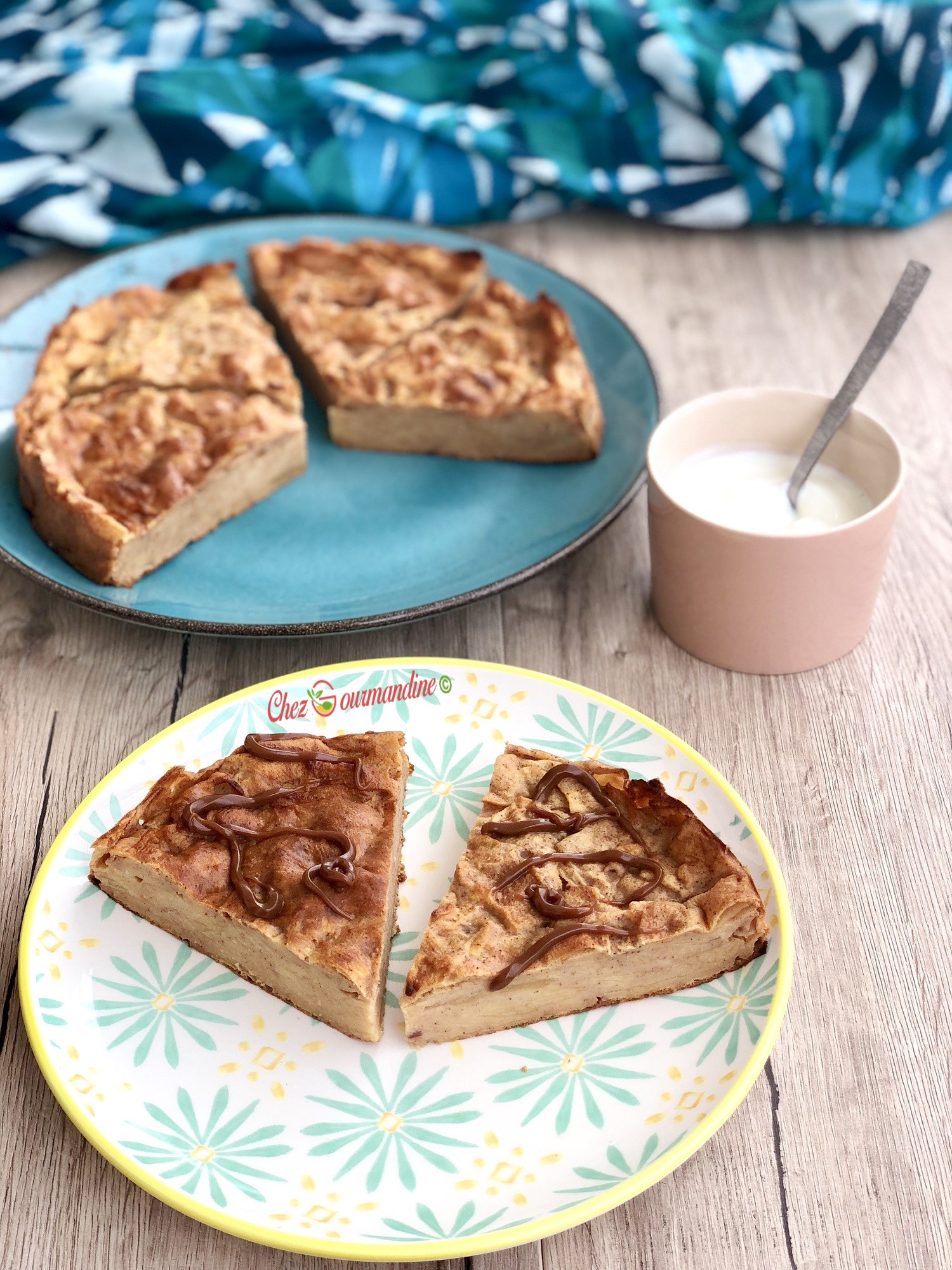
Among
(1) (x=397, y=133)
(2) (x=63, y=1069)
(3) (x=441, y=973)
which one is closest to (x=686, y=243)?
(1) (x=397, y=133)

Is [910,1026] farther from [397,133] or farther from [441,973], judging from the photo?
[397,133]

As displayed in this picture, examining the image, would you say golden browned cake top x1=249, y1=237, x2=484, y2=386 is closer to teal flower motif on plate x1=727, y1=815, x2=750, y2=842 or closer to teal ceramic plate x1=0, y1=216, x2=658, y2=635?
teal ceramic plate x1=0, y1=216, x2=658, y2=635

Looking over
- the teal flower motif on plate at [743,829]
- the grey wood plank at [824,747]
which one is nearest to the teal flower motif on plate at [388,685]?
the grey wood plank at [824,747]

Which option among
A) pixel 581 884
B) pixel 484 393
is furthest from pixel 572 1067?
pixel 484 393

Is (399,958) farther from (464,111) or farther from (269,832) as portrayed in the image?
(464,111)

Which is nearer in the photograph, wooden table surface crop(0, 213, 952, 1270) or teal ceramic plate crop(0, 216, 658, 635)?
wooden table surface crop(0, 213, 952, 1270)

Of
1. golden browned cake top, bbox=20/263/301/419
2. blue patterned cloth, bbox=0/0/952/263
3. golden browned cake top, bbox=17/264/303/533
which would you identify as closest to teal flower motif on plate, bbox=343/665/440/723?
golden browned cake top, bbox=17/264/303/533
